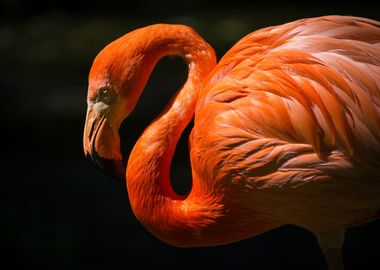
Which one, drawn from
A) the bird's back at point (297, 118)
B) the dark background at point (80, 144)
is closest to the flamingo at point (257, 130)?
the bird's back at point (297, 118)

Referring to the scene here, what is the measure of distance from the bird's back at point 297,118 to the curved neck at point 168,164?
0.19m

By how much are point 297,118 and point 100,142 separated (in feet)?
2.71

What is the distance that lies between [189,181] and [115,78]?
2263 mm

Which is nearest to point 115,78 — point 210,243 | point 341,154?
point 210,243

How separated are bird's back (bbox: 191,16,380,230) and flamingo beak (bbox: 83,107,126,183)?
404 millimetres

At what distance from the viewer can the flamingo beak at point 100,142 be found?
9.05 ft

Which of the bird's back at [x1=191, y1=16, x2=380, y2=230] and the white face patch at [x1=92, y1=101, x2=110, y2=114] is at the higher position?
the bird's back at [x1=191, y1=16, x2=380, y2=230]

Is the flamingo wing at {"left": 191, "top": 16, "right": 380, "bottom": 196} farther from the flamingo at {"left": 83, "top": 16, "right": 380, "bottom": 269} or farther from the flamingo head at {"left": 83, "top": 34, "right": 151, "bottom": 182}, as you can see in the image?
the flamingo head at {"left": 83, "top": 34, "right": 151, "bottom": 182}

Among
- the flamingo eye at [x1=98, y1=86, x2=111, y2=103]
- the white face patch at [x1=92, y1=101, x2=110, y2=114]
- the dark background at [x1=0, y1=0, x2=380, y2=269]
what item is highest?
the flamingo eye at [x1=98, y1=86, x2=111, y2=103]

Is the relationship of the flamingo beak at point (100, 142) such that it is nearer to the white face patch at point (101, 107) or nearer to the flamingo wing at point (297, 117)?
the white face patch at point (101, 107)

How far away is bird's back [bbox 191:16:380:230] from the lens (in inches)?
96.0

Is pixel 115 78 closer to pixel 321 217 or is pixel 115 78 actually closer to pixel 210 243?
pixel 210 243

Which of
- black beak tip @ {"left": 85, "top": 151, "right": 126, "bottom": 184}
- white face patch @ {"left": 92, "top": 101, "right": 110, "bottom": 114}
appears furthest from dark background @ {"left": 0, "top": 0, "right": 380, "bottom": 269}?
Result: white face patch @ {"left": 92, "top": 101, "right": 110, "bottom": 114}

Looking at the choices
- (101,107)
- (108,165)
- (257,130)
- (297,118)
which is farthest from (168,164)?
(297,118)
